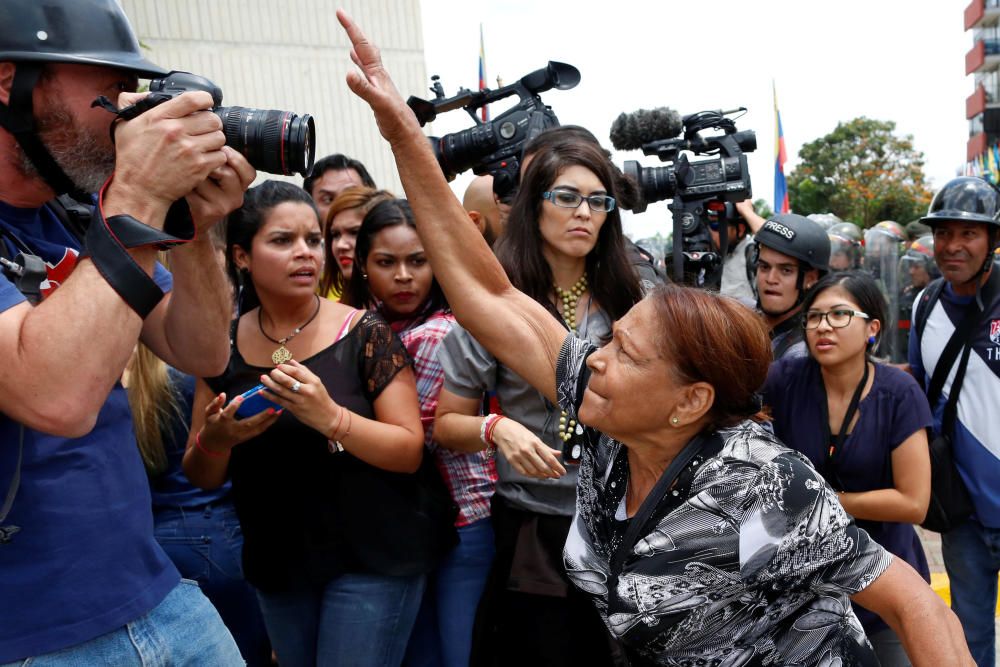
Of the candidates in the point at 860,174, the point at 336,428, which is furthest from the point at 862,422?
the point at 860,174

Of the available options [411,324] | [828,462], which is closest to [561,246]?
[411,324]

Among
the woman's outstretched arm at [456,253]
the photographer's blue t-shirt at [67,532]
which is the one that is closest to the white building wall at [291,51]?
the woman's outstretched arm at [456,253]

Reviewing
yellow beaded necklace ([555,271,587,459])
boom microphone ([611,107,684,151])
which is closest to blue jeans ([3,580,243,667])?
yellow beaded necklace ([555,271,587,459])

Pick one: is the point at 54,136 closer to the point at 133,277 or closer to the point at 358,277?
the point at 133,277

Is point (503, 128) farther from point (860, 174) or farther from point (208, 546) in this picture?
point (860, 174)

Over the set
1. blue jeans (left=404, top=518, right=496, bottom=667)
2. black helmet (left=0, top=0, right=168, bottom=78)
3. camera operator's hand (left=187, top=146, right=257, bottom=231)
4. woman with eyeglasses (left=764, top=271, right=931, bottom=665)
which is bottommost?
blue jeans (left=404, top=518, right=496, bottom=667)

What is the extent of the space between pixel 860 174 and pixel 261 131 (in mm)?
41468

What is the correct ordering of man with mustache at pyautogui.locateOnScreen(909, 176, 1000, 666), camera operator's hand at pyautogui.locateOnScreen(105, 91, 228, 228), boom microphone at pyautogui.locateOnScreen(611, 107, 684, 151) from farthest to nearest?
1. boom microphone at pyautogui.locateOnScreen(611, 107, 684, 151)
2. man with mustache at pyautogui.locateOnScreen(909, 176, 1000, 666)
3. camera operator's hand at pyautogui.locateOnScreen(105, 91, 228, 228)

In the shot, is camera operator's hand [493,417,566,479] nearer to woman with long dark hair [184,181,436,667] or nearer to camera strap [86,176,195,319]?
woman with long dark hair [184,181,436,667]

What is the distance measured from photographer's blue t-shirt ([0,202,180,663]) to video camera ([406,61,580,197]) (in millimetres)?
1700

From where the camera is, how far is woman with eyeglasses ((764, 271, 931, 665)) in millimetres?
2730

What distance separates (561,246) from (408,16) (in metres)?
14.0

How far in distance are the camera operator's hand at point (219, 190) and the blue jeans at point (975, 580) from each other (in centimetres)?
328

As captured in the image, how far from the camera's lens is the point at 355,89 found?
1.65 m
